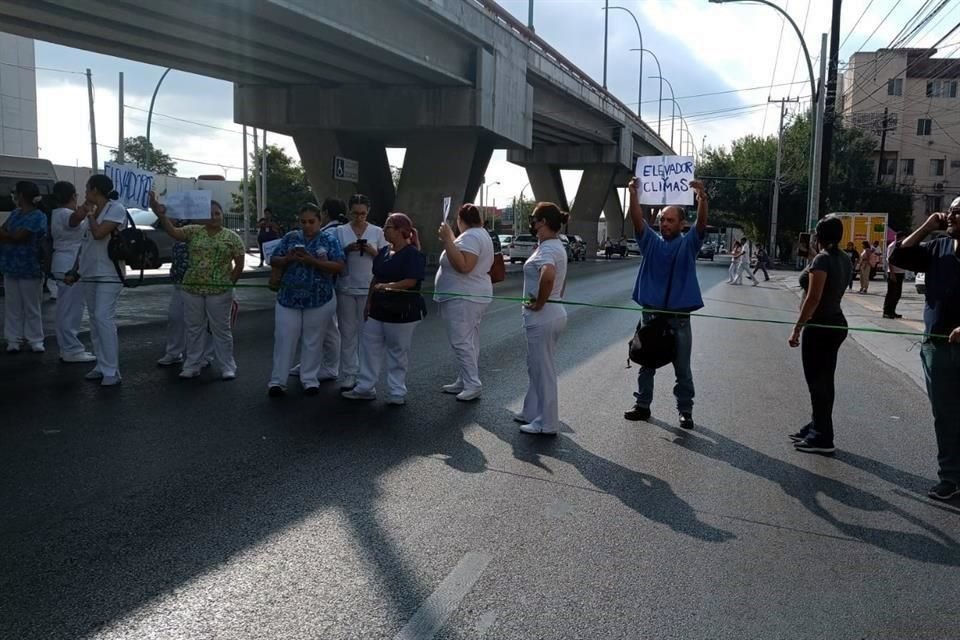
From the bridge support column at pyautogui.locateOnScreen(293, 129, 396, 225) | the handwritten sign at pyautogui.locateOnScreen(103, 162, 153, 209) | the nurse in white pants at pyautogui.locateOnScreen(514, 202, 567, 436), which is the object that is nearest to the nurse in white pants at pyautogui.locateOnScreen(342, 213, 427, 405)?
the nurse in white pants at pyautogui.locateOnScreen(514, 202, 567, 436)

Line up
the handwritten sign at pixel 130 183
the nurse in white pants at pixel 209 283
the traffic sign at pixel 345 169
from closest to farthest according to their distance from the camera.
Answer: the nurse in white pants at pixel 209 283 < the handwritten sign at pixel 130 183 < the traffic sign at pixel 345 169

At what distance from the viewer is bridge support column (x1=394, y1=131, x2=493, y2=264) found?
3180cm

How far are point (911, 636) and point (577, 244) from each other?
48372 mm

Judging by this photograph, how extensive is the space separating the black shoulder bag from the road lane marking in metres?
3.13

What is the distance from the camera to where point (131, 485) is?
5160mm

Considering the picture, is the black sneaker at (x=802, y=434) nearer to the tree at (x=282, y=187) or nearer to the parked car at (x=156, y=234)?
the parked car at (x=156, y=234)

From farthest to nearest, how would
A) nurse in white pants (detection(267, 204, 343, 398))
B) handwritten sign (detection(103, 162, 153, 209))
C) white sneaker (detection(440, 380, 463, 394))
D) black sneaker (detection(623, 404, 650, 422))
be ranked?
handwritten sign (detection(103, 162, 153, 209)) < white sneaker (detection(440, 380, 463, 394)) < nurse in white pants (detection(267, 204, 343, 398)) < black sneaker (detection(623, 404, 650, 422))

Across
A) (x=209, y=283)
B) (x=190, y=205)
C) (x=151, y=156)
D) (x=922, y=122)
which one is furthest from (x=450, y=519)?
(x=151, y=156)

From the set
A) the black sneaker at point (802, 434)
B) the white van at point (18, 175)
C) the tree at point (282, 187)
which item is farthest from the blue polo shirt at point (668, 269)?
the tree at point (282, 187)

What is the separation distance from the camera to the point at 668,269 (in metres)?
6.94

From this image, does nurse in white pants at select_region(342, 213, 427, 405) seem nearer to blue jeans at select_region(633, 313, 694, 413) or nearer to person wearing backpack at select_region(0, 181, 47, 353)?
blue jeans at select_region(633, 313, 694, 413)

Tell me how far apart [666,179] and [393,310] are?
15.5 feet

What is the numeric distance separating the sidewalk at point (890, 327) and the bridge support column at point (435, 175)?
493 inches

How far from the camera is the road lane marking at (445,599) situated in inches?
133
